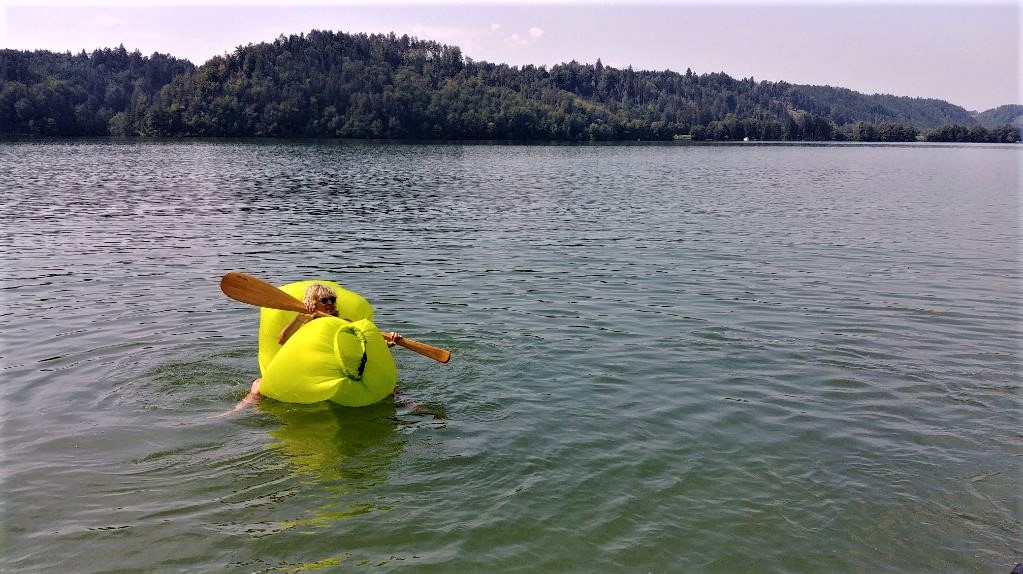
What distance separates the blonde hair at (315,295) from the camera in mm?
9148

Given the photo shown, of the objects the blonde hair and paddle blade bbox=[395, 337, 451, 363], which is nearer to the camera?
paddle blade bbox=[395, 337, 451, 363]

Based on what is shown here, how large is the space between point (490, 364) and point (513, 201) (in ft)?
80.1

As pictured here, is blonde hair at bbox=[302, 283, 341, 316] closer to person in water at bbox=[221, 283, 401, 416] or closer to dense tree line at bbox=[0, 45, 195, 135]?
person in water at bbox=[221, 283, 401, 416]

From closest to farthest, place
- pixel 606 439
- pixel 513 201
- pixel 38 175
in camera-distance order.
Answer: pixel 606 439 < pixel 513 201 < pixel 38 175

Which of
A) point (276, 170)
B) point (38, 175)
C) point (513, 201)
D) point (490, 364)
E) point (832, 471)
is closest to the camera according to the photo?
point (832, 471)

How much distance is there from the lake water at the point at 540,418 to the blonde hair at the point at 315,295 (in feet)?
4.00

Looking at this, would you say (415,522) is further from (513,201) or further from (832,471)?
(513,201)

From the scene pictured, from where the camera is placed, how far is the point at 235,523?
21.0ft

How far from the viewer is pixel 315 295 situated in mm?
9164

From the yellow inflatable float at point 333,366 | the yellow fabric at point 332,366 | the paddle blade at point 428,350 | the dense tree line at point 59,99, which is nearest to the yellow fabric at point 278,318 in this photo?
the yellow inflatable float at point 333,366

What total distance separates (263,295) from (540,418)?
349 centimetres

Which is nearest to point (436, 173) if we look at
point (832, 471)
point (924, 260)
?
point (924, 260)

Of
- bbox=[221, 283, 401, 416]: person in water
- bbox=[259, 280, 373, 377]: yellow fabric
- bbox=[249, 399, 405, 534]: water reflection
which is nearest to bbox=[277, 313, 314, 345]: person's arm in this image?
bbox=[221, 283, 401, 416]: person in water

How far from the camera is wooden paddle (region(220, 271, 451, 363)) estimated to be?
9.08 meters
